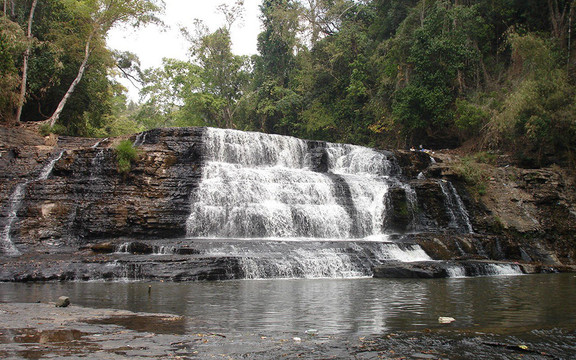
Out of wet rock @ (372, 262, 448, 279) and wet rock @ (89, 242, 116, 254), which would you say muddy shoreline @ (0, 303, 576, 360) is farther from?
wet rock @ (89, 242, 116, 254)

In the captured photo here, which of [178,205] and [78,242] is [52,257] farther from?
[178,205]

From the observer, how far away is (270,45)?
1610 inches

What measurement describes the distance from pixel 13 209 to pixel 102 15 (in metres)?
14.5

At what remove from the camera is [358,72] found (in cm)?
3234

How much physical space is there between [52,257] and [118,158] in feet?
18.5

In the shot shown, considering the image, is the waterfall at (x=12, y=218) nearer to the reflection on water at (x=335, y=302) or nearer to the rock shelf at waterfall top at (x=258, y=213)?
the rock shelf at waterfall top at (x=258, y=213)

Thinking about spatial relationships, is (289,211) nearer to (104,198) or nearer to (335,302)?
(104,198)

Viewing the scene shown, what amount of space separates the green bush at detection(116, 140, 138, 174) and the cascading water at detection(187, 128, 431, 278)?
279cm

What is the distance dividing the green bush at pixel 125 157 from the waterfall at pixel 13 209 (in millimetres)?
2281

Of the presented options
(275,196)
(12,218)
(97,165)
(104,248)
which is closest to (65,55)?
(97,165)

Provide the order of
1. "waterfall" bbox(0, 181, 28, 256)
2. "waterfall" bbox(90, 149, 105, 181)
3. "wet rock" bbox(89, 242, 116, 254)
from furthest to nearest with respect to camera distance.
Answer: "waterfall" bbox(90, 149, 105, 181)
"waterfall" bbox(0, 181, 28, 256)
"wet rock" bbox(89, 242, 116, 254)

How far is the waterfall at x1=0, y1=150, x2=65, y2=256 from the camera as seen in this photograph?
13.8 m

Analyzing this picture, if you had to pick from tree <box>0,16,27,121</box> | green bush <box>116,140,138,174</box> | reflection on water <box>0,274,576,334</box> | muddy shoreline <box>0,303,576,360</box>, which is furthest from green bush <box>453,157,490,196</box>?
tree <box>0,16,27,121</box>

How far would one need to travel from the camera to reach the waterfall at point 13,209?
13.8 metres
